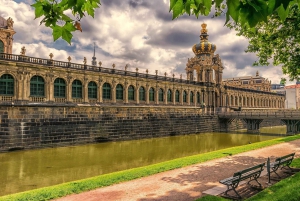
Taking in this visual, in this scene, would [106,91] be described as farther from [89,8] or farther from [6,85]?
[89,8]

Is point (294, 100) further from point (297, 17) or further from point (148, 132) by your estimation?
point (297, 17)

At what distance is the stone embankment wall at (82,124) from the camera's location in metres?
24.6

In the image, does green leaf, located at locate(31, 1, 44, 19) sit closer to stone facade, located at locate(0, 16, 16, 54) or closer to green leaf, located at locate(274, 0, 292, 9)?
green leaf, located at locate(274, 0, 292, 9)

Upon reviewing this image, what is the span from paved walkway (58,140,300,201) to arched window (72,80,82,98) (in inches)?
881

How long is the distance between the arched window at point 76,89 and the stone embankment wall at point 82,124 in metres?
2.31

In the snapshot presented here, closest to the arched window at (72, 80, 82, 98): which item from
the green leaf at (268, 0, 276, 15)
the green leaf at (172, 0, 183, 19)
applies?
the green leaf at (172, 0, 183, 19)

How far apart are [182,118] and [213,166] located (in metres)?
28.6

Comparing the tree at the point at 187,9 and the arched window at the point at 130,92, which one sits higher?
the arched window at the point at 130,92

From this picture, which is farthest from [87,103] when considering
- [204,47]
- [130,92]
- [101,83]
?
[204,47]

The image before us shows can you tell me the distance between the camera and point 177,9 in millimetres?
2830

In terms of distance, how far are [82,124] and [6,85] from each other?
9313 mm

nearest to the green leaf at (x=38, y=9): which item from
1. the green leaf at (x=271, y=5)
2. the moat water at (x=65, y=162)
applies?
the green leaf at (x=271, y=5)

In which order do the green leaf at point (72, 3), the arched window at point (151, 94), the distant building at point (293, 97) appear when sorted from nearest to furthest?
the green leaf at point (72, 3) → the arched window at point (151, 94) → the distant building at point (293, 97)

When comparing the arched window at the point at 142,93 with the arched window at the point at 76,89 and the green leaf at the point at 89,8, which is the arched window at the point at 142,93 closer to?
the arched window at the point at 76,89
